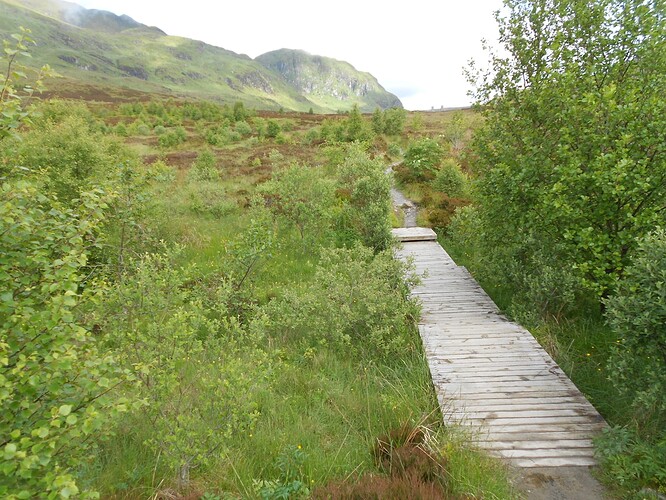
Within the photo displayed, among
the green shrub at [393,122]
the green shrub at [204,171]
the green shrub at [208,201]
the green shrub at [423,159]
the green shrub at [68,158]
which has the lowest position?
the green shrub at [208,201]

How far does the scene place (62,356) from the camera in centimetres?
197

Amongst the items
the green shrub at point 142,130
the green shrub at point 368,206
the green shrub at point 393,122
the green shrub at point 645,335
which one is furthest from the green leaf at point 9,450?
the green shrub at point 142,130

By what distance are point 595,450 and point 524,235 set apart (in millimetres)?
3883

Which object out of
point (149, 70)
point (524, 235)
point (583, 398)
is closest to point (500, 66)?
point (524, 235)

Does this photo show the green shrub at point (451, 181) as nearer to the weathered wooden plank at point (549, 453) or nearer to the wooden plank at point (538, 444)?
the wooden plank at point (538, 444)

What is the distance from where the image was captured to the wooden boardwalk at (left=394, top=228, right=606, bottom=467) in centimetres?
353

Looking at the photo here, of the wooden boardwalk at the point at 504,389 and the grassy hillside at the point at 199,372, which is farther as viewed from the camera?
the wooden boardwalk at the point at 504,389

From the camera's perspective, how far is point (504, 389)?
4.36 m

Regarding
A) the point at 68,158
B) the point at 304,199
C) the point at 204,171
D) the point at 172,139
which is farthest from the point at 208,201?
the point at 172,139

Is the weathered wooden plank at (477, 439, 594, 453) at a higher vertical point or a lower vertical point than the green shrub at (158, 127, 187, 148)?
lower

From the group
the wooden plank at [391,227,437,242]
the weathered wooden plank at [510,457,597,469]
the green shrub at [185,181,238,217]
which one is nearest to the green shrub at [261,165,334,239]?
the wooden plank at [391,227,437,242]

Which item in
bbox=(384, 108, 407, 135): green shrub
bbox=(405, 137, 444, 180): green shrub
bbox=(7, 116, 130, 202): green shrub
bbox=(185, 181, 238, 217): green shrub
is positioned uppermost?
bbox=(384, 108, 407, 135): green shrub

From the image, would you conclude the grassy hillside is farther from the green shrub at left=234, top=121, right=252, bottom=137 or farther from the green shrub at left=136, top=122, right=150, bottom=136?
the green shrub at left=136, top=122, right=150, bottom=136

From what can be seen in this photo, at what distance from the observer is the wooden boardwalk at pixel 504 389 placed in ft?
11.6
